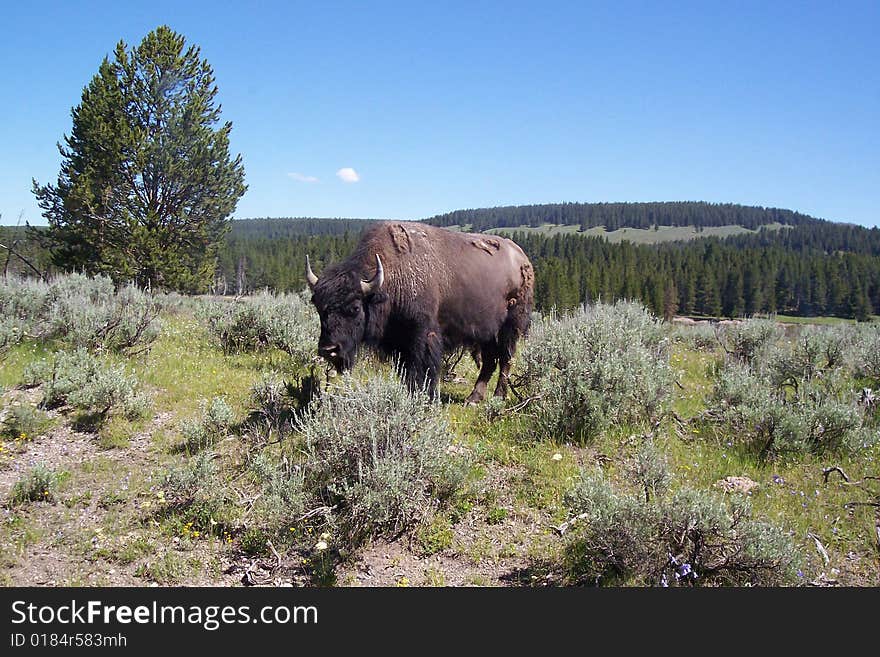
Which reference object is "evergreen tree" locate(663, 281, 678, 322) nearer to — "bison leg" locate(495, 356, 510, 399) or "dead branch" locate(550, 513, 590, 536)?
"bison leg" locate(495, 356, 510, 399)

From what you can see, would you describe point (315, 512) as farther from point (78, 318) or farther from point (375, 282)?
point (78, 318)

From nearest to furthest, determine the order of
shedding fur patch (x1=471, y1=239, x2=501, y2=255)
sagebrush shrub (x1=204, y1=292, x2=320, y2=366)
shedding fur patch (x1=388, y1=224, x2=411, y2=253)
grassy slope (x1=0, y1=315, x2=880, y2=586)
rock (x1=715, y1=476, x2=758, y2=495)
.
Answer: grassy slope (x1=0, y1=315, x2=880, y2=586) < rock (x1=715, y1=476, x2=758, y2=495) < shedding fur patch (x1=388, y1=224, x2=411, y2=253) < shedding fur patch (x1=471, y1=239, x2=501, y2=255) < sagebrush shrub (x1=204, y1=292, x2=320, y2=366)

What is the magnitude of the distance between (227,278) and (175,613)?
334ft

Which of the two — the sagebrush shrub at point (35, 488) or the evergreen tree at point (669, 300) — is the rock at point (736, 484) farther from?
the evergreen tree at point (669, 300)

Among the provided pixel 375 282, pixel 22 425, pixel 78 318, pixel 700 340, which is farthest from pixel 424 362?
pixel 700 340

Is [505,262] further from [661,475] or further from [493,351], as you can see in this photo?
[661,475]

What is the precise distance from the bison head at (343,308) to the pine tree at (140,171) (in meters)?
18.6

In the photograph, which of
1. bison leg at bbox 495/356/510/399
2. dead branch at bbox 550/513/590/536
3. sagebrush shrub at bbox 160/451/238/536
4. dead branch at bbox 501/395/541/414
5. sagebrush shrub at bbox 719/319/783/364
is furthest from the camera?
sagebrush shrub at bbox 719/319/783/364

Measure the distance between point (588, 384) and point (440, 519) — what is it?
227cm

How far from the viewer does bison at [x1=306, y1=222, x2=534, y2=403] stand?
18.7 feet

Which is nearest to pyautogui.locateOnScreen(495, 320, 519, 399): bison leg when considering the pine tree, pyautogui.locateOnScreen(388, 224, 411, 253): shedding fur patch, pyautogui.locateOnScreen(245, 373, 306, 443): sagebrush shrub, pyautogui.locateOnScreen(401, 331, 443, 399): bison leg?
pyautogui.locateOnScreen(401, 331, 443, 399): bison leg

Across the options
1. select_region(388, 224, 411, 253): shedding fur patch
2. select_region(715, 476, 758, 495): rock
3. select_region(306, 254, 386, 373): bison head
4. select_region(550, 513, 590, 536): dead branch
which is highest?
select_region(388, 224, 411, 253): shedding fur patch

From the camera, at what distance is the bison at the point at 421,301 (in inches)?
224

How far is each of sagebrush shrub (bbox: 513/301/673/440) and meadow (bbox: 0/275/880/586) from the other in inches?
1.0
